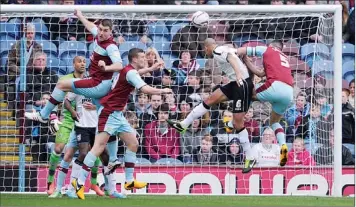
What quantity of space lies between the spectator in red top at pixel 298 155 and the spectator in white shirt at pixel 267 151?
230 millimetres

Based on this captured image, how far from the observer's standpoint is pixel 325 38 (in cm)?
1694

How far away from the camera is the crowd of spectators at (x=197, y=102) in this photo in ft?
56.2

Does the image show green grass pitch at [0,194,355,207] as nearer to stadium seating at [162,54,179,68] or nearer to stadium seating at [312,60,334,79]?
stadium seating at [312,60,334,79]

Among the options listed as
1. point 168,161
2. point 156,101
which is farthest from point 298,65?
point 168,161

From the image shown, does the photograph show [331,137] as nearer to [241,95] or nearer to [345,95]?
[345,95]

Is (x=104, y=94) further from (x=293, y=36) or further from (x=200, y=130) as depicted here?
(x=293, y=36)

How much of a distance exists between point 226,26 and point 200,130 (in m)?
1.72

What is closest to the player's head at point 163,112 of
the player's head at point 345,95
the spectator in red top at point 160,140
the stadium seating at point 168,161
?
the spectator in red top at point 160,140

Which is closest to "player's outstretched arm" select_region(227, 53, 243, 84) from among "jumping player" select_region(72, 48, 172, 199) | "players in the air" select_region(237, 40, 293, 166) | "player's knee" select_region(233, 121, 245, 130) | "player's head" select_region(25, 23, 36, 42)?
"players in the air" select_region(237, 40, 293, 166)

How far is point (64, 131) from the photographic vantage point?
52.7ft

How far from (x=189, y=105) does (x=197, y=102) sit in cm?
16

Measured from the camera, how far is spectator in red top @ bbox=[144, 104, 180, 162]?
1717cm

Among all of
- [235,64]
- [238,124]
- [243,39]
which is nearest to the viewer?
[235,64]

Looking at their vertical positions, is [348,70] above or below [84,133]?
above
